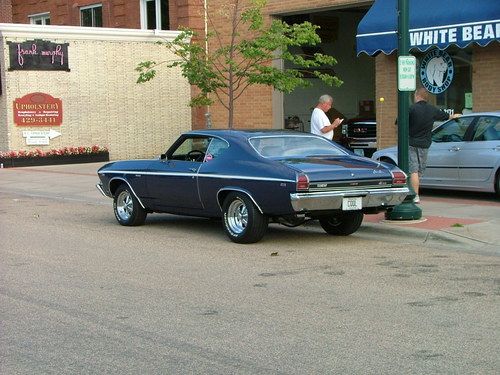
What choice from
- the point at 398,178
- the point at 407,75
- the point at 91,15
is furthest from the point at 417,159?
the point at 91,15

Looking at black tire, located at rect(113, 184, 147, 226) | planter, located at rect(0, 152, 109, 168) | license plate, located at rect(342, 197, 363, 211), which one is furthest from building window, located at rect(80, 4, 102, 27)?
license plate, located at rect(342, 197, 363, 211)

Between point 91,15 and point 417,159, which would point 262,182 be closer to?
point 417,159

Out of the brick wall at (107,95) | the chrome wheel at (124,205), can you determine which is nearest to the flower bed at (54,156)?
the brick wall at (107,95)

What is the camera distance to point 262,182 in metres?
10.4

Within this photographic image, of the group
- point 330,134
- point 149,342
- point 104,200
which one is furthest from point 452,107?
point 149,342

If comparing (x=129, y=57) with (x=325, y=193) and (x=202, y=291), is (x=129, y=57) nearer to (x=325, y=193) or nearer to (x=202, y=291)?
(x=325, y=193)

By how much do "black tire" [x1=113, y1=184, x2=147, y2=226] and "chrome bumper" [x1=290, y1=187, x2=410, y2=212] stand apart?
11.3ft

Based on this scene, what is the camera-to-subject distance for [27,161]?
25.2 metres

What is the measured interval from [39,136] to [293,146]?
51.8ft

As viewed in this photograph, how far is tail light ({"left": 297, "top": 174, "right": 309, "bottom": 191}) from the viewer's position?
9953mm

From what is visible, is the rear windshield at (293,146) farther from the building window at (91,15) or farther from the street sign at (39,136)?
the building window at (91,15)

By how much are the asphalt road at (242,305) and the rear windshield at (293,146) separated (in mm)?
1156

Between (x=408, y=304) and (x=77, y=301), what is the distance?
296cm

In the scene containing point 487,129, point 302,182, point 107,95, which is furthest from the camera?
point 107,95
